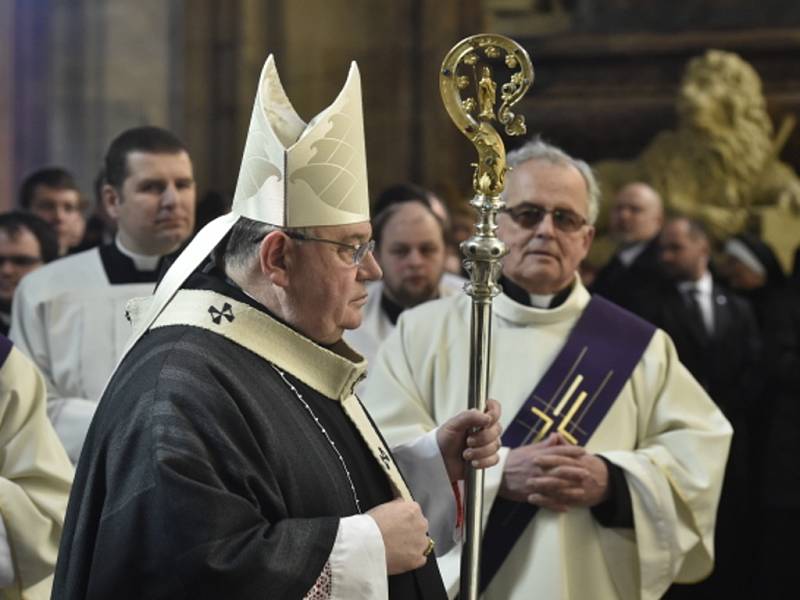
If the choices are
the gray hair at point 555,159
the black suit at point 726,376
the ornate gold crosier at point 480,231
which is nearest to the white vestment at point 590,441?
the gray hair at point 555,159

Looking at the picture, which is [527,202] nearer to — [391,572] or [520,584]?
[520,584]

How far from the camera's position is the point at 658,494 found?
15.4 ft

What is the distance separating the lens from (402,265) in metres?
6.35

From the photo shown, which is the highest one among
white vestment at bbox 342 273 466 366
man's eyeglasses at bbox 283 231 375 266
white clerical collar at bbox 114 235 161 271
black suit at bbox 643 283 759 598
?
man's eyeglasses at bbox 283 231 375 266

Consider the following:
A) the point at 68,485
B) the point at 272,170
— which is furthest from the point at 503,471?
the point at 272,170

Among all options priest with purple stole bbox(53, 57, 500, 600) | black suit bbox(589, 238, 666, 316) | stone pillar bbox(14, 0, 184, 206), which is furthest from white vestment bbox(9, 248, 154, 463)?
stone pillar bbox(14, 0, 184, 206)

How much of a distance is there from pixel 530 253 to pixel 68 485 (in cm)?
152

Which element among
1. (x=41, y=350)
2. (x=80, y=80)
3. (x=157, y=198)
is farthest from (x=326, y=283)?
(x=80, y=80)

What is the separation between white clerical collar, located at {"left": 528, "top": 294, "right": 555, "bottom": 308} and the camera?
5.01 meters

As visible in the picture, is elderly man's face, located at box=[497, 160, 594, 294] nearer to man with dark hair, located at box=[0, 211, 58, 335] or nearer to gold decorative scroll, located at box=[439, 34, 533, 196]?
gold decorative scroll, located at box=[439, 34, 533, 196]

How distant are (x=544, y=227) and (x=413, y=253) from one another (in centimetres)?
162

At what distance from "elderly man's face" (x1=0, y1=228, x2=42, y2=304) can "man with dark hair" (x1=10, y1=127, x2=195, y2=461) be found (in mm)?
591

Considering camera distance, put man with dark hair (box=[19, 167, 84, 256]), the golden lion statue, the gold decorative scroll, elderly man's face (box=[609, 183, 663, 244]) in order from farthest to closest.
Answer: the golden lion statue → elderly man's face (box=[609, 183, 663, 244]) → man with dark hair (box=[19, 167, 84, 256]) → the gold decorative scroll

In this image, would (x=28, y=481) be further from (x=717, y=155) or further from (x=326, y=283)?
(x=717, y=155)
